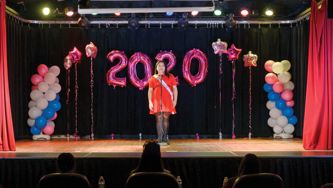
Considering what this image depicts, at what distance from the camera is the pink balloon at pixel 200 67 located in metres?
11.7

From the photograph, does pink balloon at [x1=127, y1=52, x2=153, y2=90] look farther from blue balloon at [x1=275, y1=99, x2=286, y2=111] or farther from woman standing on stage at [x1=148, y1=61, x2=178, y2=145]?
blue balloon at [x1=275, y1=99, x2=286, y2=111]

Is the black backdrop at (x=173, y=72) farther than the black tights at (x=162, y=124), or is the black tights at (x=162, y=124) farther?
the black backdrop at (x=173, y=72)

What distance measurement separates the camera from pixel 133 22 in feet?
37.3

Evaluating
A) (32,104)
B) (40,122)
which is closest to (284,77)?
(40,122)

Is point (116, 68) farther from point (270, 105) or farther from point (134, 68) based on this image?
point (270, 105)

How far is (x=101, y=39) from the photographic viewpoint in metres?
12.1

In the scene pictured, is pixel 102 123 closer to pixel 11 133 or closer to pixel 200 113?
pixel 200 113

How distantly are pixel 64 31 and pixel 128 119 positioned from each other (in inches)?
99.1

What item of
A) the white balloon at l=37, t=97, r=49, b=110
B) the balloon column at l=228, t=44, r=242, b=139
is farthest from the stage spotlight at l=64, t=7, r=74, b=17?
the balloon column at l=228, t=44, r=242, b=139

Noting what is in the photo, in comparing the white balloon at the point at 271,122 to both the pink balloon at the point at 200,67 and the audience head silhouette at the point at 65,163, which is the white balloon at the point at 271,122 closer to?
the pink balloon at the point at 200,67

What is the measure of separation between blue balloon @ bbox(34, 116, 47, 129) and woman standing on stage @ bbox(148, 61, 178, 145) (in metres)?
2.97

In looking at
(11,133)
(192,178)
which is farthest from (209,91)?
(192,178)

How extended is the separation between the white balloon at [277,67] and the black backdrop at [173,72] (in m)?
0.59

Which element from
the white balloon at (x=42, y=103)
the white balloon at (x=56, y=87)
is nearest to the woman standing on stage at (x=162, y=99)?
the white balloon at (x=56, y=87)
